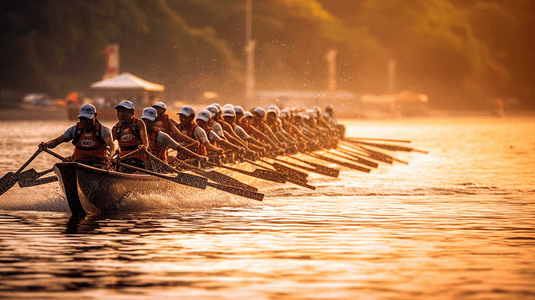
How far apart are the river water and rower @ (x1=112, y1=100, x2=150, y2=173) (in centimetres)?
75

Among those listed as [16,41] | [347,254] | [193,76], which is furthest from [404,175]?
[193,76]

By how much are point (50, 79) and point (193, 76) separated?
22.5m

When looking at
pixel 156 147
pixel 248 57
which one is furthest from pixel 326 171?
pixel 248 57

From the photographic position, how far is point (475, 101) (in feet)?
439

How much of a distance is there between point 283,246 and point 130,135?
14.6ft

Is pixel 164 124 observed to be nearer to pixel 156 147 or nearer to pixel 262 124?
pixel 156 147

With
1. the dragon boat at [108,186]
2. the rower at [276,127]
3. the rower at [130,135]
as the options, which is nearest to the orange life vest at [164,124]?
the dragon boat at [108,186]

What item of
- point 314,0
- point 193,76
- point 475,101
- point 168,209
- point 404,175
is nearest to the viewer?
point 168,209

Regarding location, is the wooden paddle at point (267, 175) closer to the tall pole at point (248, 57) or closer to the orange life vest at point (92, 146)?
the orange life vest at point (92, 146)

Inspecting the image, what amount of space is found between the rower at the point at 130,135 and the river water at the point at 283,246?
75 cm

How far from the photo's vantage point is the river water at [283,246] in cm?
1005

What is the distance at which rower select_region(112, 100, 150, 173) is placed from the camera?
631 inches

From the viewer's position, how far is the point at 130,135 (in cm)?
1625

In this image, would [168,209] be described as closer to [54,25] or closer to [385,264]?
[385,264]
